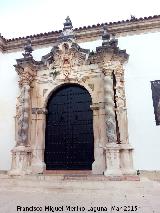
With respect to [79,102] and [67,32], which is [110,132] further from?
[67,32]

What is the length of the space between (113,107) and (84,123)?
1.25 metres

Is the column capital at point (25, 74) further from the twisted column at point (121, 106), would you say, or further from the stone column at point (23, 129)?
the twisted column at point (121, 106)

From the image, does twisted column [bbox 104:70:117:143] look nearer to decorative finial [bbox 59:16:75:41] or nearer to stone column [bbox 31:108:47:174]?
decorative finial [bbox 59:16:75:41]

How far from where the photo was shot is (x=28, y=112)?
8.35 metres

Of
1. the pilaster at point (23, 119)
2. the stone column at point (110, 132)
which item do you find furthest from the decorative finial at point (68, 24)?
the stone column at point (110, 132)

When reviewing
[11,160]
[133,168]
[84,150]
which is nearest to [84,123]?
[84,150]

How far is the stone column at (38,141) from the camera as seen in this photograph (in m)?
7.92

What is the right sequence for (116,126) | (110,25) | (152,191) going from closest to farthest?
(152,191) < (116,126) < (110,25)

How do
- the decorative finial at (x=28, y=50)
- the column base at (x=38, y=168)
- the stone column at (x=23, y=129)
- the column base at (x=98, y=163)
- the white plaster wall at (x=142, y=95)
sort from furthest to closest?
1. the decorative finial at (x=28, y=50)
2. the column base at (x=38, y=168)
3. the stone column at (x=23, y=129)
4. the column base at (x=98, y=163)
5. the white plaster wall at (x=142, y=95)

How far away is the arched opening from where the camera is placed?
26.0 feet

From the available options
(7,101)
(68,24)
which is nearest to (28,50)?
(68,24)

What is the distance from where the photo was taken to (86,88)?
27.0 ft

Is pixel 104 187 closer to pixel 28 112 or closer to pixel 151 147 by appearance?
pixel 151 147

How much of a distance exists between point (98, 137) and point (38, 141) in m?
2.12
